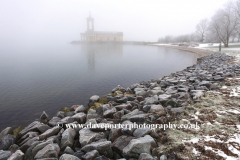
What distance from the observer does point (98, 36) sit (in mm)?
112500

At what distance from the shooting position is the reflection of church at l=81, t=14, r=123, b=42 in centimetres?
10988

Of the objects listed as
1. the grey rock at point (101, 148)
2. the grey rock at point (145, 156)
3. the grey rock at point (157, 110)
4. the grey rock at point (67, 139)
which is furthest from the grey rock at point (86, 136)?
the grey rock at point (157, 110)

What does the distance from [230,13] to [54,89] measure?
4565cm

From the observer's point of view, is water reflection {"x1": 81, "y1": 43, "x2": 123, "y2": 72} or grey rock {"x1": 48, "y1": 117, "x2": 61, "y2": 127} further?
water reflection {"x1": 81, "y1": 43, "x2": 123, "y2": 72}

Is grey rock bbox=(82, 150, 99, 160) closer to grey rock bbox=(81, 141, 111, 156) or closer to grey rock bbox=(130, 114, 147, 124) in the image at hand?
grey rock bbox=(81, 141, 111, 156)

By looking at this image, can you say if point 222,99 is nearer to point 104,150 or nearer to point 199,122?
point 199,122

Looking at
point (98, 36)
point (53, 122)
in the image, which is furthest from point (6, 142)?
point (98, 36)

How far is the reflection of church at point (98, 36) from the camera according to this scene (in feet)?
360

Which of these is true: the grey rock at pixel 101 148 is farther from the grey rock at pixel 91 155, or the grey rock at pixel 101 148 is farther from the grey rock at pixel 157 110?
the grey rock at pixel 157 110

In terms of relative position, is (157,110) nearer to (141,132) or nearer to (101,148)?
(141,132)

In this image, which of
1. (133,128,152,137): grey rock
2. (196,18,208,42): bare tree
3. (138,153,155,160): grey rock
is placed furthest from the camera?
(196,18,208,42): bare tree

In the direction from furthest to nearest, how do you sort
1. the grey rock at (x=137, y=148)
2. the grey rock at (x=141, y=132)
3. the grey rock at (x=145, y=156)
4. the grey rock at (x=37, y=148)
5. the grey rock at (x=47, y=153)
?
the grey rock at (x=141, y=132) < the grey rock at (x=37, y=148) < the grey rock at (x=47, y=153) < the grey rock at (x=137, y=148) < the grey rock at (x=145, y=156)

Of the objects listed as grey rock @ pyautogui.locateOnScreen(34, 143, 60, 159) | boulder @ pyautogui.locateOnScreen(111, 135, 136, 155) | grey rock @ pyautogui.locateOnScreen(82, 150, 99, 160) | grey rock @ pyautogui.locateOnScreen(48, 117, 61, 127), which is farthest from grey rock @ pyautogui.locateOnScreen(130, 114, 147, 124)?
grey rock @ pyautogui.locateOnScreen(48, 117, 61, 127)

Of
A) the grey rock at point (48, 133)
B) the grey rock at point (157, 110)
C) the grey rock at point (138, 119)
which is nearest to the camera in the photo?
the grey rock at point (48, 133)
